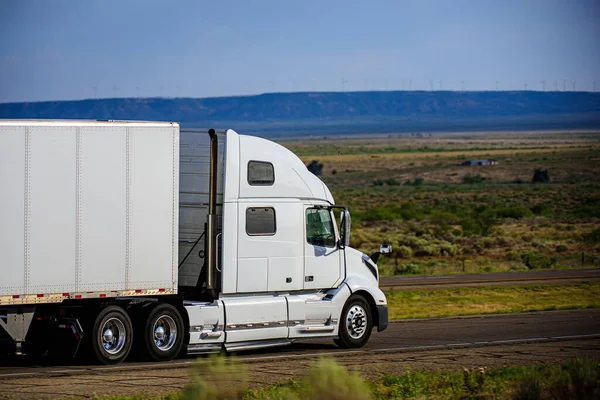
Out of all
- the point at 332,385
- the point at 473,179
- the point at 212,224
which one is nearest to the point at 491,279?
the point at 212,224

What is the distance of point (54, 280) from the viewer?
48.6ft

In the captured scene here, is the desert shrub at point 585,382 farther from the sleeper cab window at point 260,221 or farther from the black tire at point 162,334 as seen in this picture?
the black tire at point 162,334

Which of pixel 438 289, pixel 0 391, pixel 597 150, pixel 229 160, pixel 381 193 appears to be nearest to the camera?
pixel 0 391

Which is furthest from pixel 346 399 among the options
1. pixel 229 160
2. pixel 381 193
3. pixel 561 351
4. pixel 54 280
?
pixel 381 193

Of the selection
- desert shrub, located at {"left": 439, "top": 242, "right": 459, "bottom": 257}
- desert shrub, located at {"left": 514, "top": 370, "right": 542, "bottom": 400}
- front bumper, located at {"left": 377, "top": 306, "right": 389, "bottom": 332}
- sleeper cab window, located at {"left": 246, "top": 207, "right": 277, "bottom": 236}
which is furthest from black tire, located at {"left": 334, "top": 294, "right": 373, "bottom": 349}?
desert shrub, located at {"left": 439, "top": 242, "right": 459, "bottom": 257}

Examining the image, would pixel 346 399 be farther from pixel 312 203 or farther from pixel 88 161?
pixel 312 203

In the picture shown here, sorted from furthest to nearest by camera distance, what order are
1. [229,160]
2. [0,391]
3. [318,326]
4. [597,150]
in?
[597,150], [318,326], [229,160], [0,391]

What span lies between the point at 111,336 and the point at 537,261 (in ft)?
98.8

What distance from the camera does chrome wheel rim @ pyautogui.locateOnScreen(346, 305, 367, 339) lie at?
1853 cm

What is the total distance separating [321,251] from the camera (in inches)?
714

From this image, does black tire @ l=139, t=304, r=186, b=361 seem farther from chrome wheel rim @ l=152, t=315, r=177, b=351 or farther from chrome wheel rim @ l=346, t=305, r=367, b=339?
chrome wheel rim @ l=346, t=305, r=367, b=339

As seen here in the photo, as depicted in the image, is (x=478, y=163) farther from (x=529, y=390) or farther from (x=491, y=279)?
(x=529, y=390)

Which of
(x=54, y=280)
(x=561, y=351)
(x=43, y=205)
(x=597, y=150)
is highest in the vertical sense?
(x=597, y=150)

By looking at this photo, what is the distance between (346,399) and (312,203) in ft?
28.1
